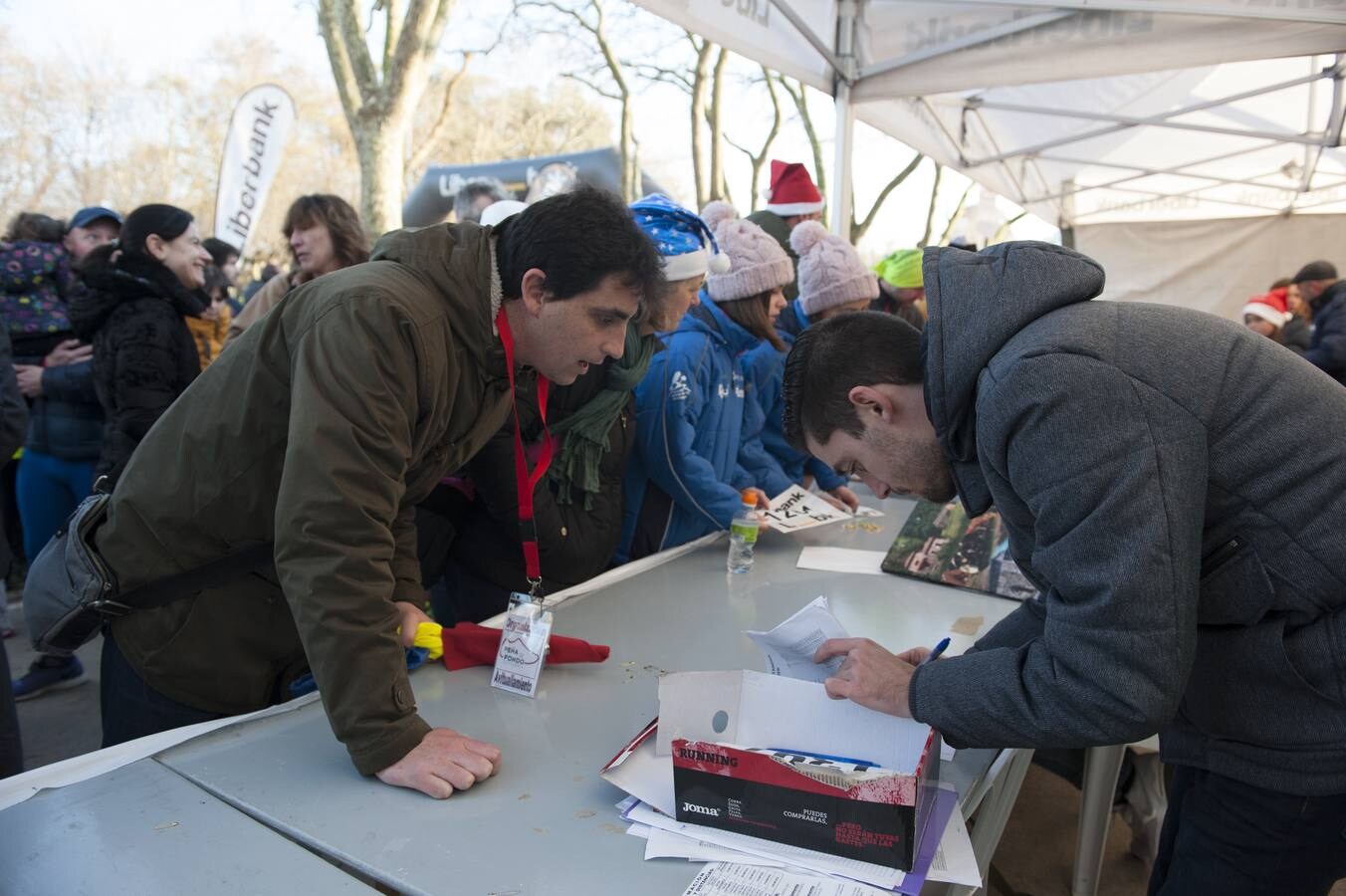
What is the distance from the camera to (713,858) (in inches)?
41.0

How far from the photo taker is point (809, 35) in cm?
356

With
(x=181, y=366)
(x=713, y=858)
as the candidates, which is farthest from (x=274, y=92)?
(x=713, y=858)

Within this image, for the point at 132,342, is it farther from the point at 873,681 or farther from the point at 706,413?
the point at 873,681

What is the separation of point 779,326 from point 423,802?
2677 millimetres

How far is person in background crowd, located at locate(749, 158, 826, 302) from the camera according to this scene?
4.09 meters

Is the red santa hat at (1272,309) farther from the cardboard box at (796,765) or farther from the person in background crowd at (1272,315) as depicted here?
the cardboard box at (796,765)

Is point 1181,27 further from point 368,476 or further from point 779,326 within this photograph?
point 368,476

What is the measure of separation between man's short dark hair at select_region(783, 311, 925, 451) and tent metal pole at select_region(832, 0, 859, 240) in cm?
295

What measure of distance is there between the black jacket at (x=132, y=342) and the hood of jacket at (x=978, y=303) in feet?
8.28

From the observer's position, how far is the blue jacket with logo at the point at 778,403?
287 centimetres

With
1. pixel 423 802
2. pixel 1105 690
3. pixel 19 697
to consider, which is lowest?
pixel 19 697

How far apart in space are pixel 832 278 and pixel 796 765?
239 centimetres

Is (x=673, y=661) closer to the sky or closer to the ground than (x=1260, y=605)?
closer to the ground

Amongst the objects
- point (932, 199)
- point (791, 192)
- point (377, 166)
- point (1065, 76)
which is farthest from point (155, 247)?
point (932, 199)
